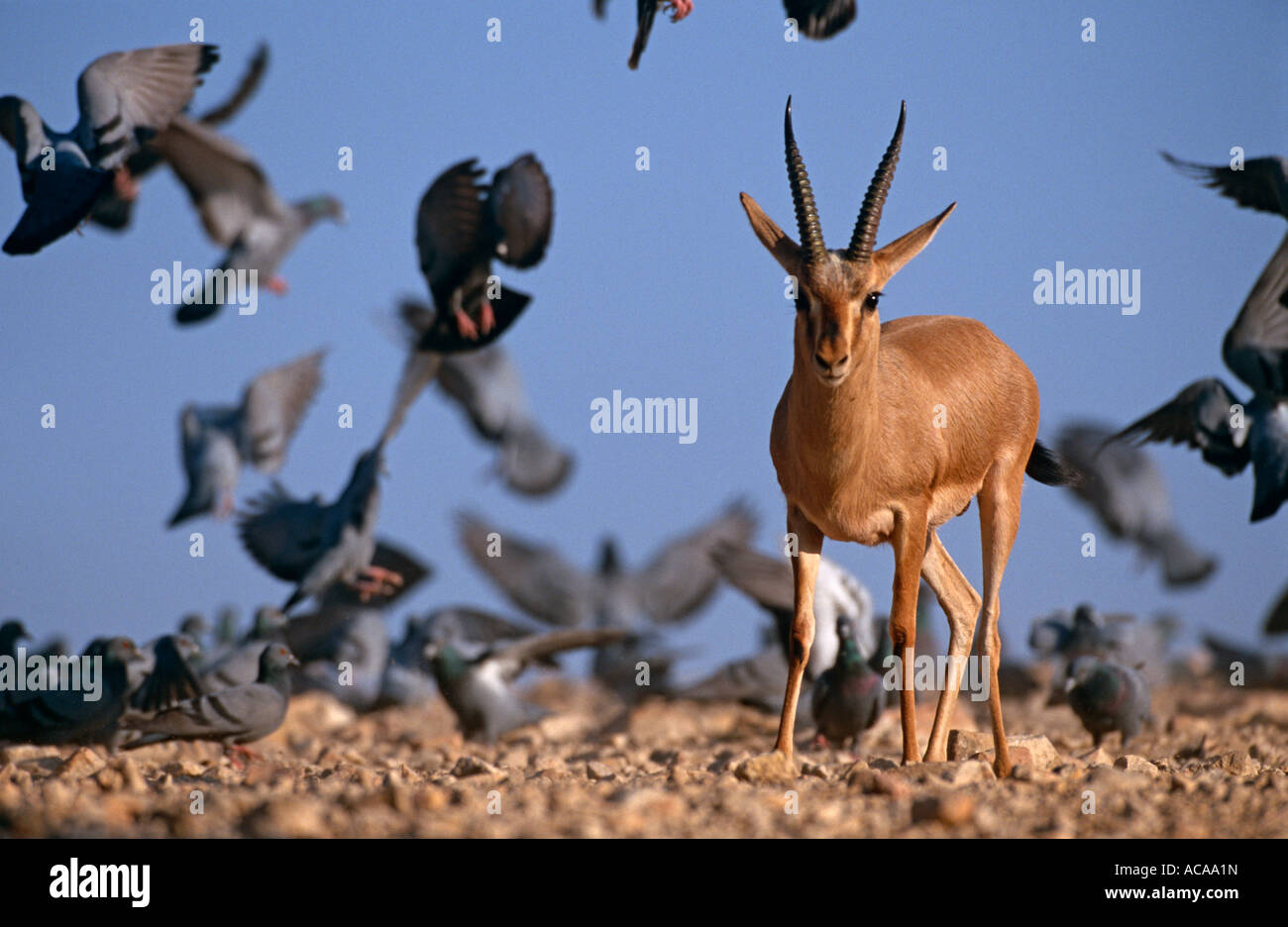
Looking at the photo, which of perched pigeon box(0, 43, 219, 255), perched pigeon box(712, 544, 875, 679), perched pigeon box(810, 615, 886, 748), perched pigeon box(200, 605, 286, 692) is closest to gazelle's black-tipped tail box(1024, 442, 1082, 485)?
perched pigeon box(810, 615, 886, 748)

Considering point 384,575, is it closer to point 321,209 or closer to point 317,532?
point 317,532

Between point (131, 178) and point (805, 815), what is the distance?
471 inches

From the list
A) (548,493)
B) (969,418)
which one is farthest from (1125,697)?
(548,493)

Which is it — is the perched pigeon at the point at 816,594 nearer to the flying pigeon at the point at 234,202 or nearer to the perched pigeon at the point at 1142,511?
the perched pigeon at the point at 1142,511

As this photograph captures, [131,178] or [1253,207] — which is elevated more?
[131,178]

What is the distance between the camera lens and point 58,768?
790 centimetres

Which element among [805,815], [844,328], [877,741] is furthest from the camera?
[877,741]

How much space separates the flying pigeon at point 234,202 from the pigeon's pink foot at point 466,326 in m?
2.96

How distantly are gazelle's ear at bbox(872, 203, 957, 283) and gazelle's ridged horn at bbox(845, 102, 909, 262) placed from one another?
97 millimetres

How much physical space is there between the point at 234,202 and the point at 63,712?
31.8ft

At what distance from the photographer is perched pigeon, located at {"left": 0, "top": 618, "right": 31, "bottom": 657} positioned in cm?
1064

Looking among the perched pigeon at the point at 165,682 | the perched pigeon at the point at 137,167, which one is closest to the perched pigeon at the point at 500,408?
the perched pigeon at the point at 137,167

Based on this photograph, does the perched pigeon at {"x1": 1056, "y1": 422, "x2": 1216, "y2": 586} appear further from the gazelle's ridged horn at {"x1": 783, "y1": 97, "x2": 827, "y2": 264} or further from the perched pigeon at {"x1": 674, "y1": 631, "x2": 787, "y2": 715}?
the gazelle's ridged horn at {"x1": 783, "y1": 97, "x2": 827, "y2": 264}

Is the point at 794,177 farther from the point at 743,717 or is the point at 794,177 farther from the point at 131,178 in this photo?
the point at 131,178
